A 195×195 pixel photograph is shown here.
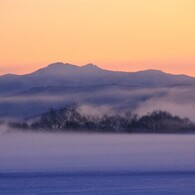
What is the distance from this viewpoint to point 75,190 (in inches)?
455

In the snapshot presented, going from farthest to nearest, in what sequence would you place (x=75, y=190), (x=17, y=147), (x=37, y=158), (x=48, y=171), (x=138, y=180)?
(x=17, y=147) < (x=37, y=158) < (x=48, y=171) < (x=138, y=180) < (x=75, y=190)

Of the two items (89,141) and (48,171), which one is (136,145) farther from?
(48,171)

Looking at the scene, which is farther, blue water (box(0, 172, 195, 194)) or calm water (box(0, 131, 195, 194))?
calm water (box(0, 131, 195, 194))

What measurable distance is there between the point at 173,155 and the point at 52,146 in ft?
20.2

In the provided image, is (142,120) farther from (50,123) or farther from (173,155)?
(173,155)

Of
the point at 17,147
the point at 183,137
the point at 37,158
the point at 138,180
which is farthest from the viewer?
the point at 183,137

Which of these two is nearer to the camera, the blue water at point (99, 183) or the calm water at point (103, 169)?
the blue water at point (99, 183)

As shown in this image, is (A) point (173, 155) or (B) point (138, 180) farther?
(A) point (173, 155)

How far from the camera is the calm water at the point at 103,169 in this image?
11797 mm

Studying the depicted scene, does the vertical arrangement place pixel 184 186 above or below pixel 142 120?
below

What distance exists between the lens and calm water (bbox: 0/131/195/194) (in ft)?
38.7

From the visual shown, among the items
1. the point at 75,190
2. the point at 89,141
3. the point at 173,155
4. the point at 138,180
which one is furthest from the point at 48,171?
the point at 89,141

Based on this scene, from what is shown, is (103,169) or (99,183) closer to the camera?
(99,183)

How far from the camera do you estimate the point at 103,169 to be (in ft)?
49.3
